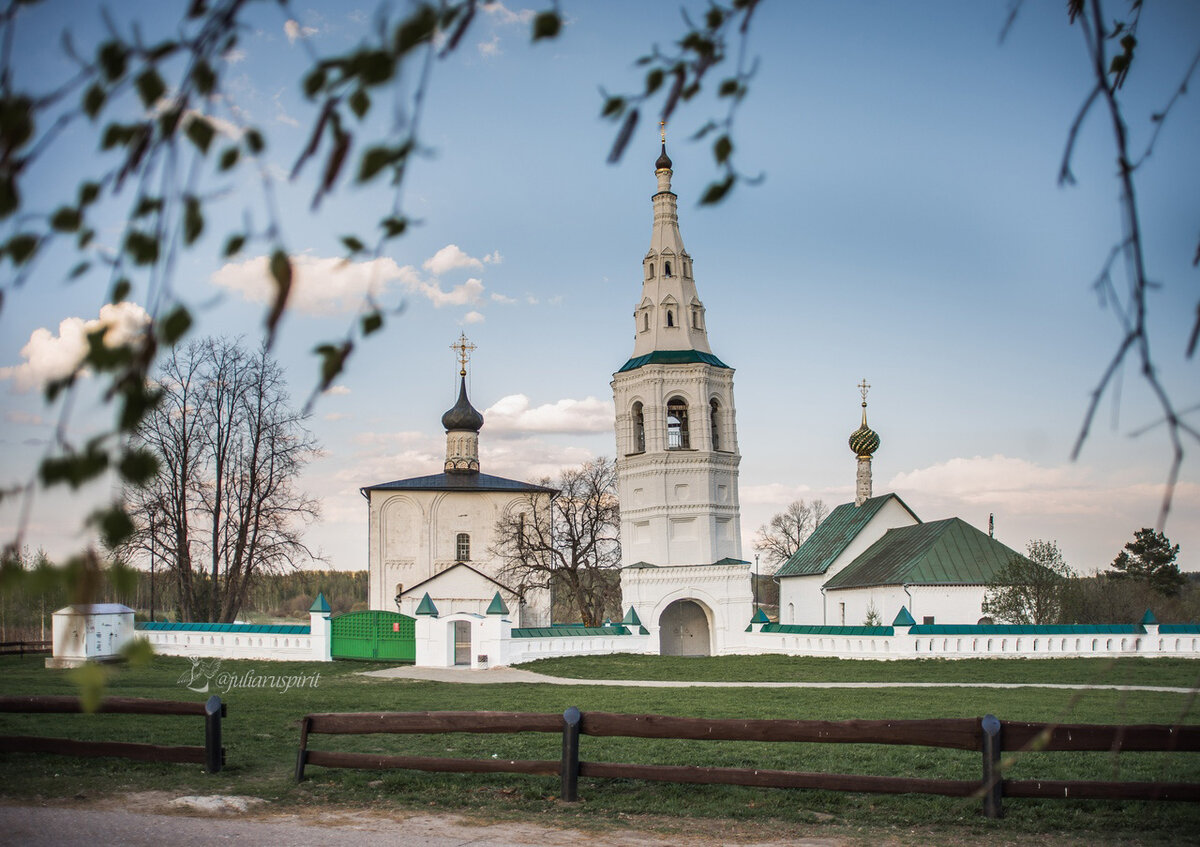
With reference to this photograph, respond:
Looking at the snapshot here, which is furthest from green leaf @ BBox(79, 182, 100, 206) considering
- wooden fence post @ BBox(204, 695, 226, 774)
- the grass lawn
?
wooden fence post @ BBox(204, 695, 226, 774)

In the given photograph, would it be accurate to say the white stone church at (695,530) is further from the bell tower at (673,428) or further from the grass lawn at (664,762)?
the grass lawn at (664,762)

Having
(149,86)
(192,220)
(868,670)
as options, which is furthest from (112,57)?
(868,670)

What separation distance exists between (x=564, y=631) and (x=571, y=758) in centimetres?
2115

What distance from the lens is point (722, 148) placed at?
3.26m

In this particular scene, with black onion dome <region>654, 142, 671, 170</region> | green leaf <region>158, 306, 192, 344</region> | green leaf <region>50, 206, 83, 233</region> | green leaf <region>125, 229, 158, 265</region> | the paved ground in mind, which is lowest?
the paved ground

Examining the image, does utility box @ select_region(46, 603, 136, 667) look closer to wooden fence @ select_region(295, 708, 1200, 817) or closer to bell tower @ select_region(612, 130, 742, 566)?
bell tower @ select_region(612, 130, 742, 566)

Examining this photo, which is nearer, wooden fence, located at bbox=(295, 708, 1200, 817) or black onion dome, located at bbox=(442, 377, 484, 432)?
wooden fence, located at bbox=(295, 708, 1200, 817)

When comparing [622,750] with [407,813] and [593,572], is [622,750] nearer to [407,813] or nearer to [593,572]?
[407,813]

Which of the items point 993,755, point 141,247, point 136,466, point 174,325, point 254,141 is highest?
point 254,141

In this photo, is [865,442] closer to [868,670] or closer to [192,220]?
[868,670]

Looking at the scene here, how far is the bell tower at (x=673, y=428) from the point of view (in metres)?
34.3

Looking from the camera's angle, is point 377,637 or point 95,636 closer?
point 95,636

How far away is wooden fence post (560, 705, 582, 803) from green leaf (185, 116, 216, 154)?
22.3 ft

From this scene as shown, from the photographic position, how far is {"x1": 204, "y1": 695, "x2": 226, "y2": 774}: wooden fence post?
9492 mm
